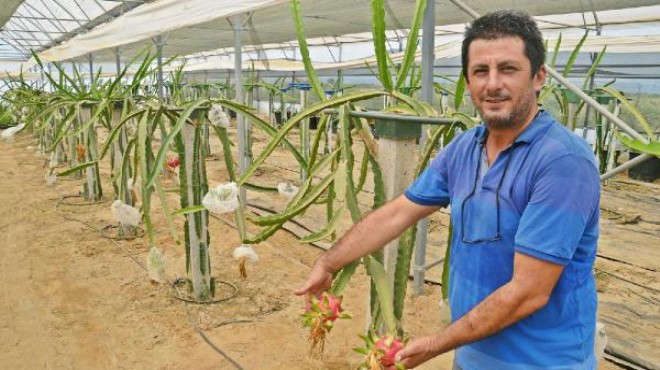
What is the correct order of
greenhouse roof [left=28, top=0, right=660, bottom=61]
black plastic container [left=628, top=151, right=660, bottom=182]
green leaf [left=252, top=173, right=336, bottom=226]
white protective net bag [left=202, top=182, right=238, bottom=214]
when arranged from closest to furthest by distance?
green leaf [left=252, top=173, right=336, bottom=226]
white protective net bag [left=202, top=182, right=238, bottom=214]
greenhouse roof [left=28, top=0, right=660, bottom=61]
black plastic container [left=628, top=151, right=660, bottom=182]

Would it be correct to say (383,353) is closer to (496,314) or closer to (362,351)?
(362,351)

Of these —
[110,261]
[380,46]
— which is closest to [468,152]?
[380,46]

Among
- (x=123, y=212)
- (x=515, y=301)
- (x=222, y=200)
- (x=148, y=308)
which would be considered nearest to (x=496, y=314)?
(x=515, y=301)

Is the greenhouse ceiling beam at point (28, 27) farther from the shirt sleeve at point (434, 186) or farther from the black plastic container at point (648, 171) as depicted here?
the shirt sleeve at point (434, 186)

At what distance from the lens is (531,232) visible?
69 cm

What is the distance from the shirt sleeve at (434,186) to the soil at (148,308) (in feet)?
3.00

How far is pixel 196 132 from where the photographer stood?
5.93 ft

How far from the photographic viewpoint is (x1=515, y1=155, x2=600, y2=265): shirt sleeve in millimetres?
684

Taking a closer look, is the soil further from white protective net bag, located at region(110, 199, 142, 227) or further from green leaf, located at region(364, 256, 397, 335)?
green leaf, located at region(364, 256, 397, 335)

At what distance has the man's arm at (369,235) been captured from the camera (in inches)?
37.1

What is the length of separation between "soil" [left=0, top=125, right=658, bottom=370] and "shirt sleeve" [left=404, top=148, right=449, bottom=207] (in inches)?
36.1

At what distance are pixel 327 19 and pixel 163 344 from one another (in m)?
3.03

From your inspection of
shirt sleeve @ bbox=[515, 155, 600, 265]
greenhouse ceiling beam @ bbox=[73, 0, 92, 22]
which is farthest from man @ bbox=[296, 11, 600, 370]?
greenhouse ceiling beam @ bbox=[73, 0, 92, 22]

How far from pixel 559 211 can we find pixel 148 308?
1.79 metres
